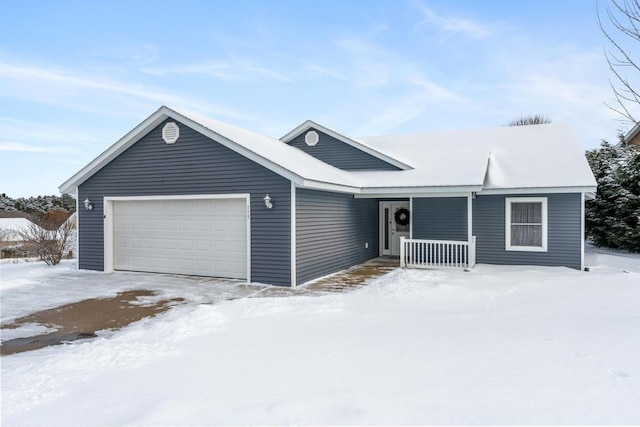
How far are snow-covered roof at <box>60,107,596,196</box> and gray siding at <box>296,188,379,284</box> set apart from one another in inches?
21.8

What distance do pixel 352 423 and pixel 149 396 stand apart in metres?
1.78

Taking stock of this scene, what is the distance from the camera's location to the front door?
47.2 feet

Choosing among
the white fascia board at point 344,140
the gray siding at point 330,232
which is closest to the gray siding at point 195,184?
the gray siding at point 330,232

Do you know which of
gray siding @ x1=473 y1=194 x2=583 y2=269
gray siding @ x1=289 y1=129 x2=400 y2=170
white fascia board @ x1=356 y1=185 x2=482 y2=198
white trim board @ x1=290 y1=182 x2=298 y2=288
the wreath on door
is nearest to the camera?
white trim board @ x1=290 y1=182 x2=298 y2=288

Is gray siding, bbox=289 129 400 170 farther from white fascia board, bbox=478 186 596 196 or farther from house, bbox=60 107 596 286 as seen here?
white fascia board, bbox=478 186 596 196

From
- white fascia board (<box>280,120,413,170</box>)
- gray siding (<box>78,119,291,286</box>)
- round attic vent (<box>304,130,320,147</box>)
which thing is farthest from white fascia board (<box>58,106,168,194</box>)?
round attic vent (<box>304,130,320,147</box>)

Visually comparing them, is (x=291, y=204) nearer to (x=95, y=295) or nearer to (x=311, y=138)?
(x=95, y=295)

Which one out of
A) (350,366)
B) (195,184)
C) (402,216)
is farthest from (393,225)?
(350,366)

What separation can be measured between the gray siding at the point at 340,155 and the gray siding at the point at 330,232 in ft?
4.02

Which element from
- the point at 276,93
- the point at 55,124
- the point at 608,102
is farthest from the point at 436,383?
the point at 55,124

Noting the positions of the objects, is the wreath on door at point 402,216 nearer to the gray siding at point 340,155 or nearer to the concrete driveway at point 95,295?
the gray siding at point 340,155

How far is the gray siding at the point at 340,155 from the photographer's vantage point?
1356 cm

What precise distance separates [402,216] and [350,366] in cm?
1076

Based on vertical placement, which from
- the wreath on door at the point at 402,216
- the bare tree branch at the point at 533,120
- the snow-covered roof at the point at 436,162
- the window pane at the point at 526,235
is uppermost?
the bare tree branch at the point at 533,120
